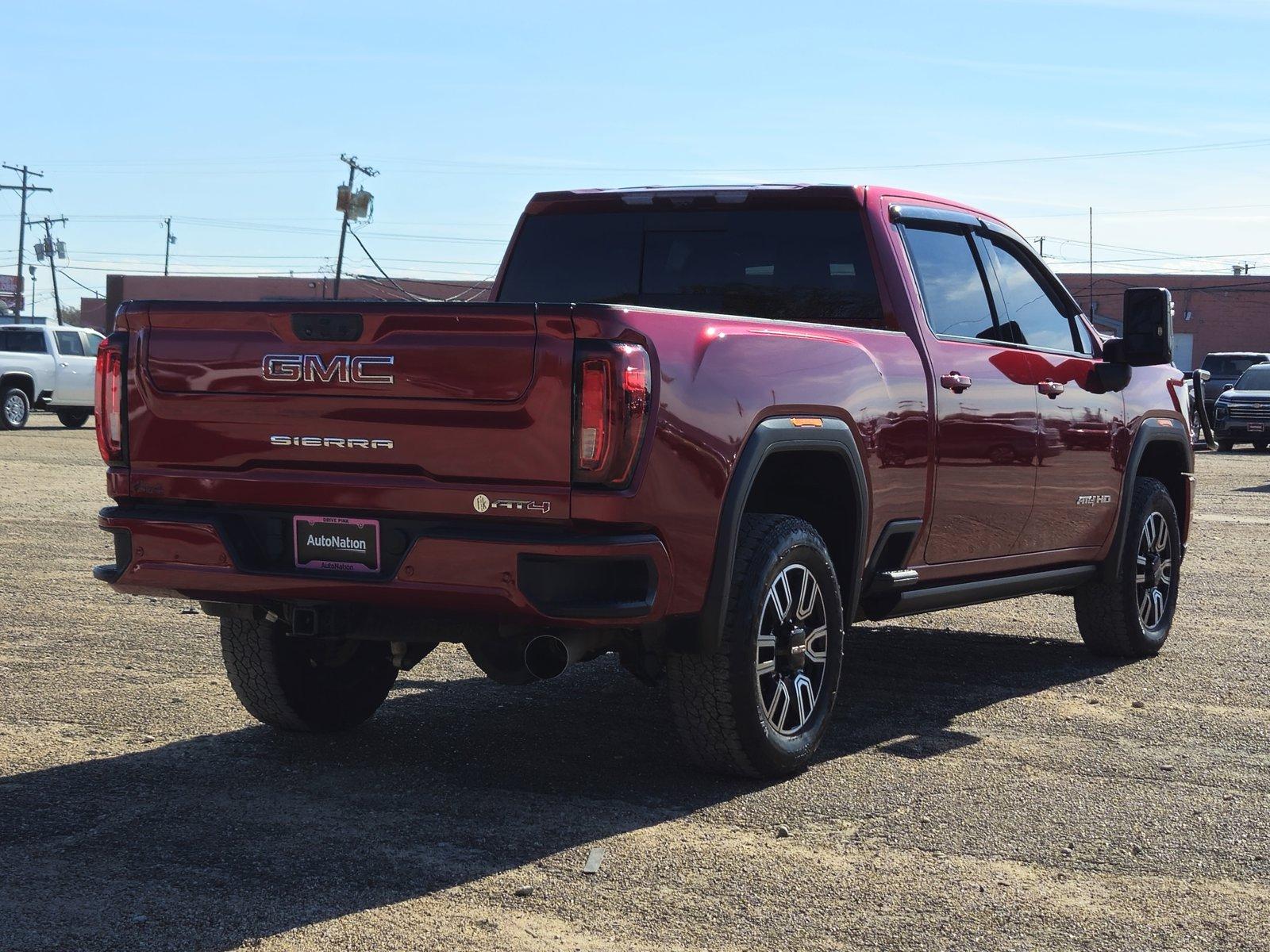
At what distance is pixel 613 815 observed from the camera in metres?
5.05

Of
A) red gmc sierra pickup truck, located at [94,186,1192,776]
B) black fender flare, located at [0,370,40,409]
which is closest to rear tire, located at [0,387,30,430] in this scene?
black fender flare, located at [0,370,40,409]

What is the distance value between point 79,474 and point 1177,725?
15905mm

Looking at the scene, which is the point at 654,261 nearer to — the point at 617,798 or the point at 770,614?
the point at 770,614

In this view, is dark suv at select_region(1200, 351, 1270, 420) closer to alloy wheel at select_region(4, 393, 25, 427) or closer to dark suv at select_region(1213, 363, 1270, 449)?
dark suv at select_region(1213, 363, 1270, 449)

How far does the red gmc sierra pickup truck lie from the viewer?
184 inches

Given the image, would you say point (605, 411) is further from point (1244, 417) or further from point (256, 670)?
point (1244, 417)

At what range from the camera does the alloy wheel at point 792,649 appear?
544 cm

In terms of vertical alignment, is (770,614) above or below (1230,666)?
above

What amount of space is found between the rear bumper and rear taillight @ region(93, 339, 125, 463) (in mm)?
222

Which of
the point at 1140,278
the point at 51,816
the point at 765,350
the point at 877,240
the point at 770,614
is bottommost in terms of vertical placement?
the point at 51,816

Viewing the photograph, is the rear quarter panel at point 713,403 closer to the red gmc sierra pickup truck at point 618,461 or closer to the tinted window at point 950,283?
the red gmc sierra pickup truck at point 618,461

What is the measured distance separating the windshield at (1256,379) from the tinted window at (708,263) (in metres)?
29.4

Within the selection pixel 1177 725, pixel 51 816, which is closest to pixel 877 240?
pixel 1177 725

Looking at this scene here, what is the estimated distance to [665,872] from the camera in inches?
175
